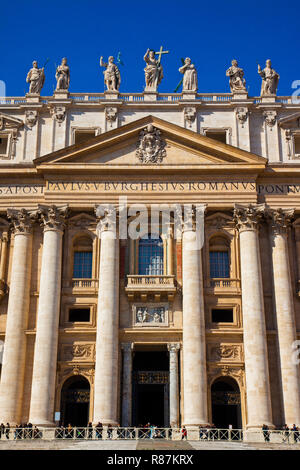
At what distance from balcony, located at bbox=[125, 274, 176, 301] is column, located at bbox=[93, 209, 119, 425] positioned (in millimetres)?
951

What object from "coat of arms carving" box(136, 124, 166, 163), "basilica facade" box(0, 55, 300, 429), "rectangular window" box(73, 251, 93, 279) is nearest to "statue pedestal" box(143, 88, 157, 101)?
"basilica facade" box(0, 55, 300, 429)

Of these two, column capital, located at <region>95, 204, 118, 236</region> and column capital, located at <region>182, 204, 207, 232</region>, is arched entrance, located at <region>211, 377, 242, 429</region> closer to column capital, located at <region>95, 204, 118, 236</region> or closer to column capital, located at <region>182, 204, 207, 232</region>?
column capital, located at <region>182, 204, 207, 232</region>

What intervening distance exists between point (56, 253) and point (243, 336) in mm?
12780

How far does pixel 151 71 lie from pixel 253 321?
19.3 metres

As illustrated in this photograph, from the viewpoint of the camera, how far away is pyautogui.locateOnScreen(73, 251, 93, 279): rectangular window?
43344 millimetres

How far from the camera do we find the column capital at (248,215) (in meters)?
42.4

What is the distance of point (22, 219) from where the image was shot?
4309 cm

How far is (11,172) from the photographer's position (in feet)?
144

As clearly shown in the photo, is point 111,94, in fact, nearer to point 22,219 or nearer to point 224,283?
point 22,219

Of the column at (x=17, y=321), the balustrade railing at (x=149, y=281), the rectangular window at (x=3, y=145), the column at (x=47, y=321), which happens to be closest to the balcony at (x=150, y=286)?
the balustrade railing at (x=149, y=281)

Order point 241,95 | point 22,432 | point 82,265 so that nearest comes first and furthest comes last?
1. point 22,432
2. point 82,265
3. point 241,95

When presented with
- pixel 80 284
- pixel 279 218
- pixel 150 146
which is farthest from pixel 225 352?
pixel 150 146

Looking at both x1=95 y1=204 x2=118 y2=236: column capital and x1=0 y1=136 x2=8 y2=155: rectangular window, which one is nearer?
x1=95 y1=204 x2=118 y2=236: column capital
